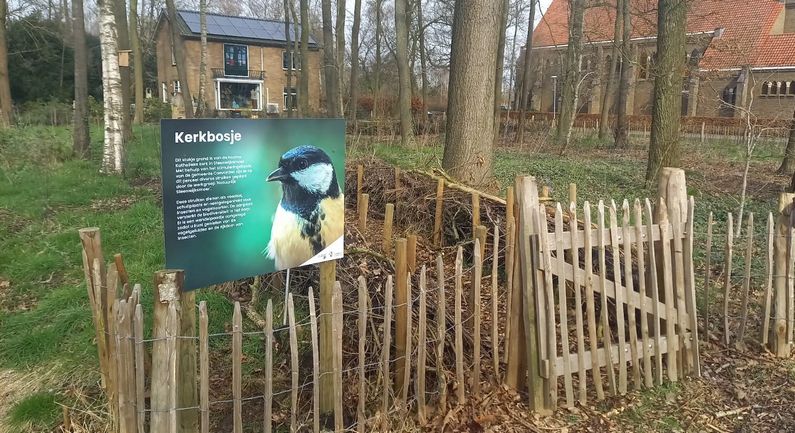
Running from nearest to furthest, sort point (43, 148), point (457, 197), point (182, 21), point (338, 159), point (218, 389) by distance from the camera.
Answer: point (338, 159) → point (218, 389) → point (457, 197) → point (43, 148) → point (182, 21)

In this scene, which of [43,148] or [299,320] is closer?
[299,320]

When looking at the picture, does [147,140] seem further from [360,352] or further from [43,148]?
[360,352]

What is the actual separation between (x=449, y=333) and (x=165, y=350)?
190 centimetres

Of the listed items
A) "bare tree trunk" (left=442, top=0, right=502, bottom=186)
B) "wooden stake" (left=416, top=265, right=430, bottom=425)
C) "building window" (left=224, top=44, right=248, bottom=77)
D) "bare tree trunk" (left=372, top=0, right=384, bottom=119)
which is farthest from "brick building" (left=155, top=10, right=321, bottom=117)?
"wooden stake" (left=416, top=265, right=430, bottom=425)

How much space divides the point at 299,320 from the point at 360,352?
1.34 m

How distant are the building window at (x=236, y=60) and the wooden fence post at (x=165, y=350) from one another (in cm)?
4575

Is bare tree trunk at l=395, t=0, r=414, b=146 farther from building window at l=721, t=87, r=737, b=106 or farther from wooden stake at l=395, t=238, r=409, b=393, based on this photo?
building window at l=721, t=87, r=737, b=106

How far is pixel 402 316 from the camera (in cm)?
351

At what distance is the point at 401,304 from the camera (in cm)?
350

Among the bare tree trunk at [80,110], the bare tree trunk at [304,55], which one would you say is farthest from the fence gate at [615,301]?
the bare tree trunk at [304,55]

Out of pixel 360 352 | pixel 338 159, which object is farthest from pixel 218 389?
pixel 338 159

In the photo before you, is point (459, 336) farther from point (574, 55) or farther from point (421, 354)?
point (574, 55)

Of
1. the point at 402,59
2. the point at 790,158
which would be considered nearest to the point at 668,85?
the point at 790,158

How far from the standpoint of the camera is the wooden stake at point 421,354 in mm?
3387
